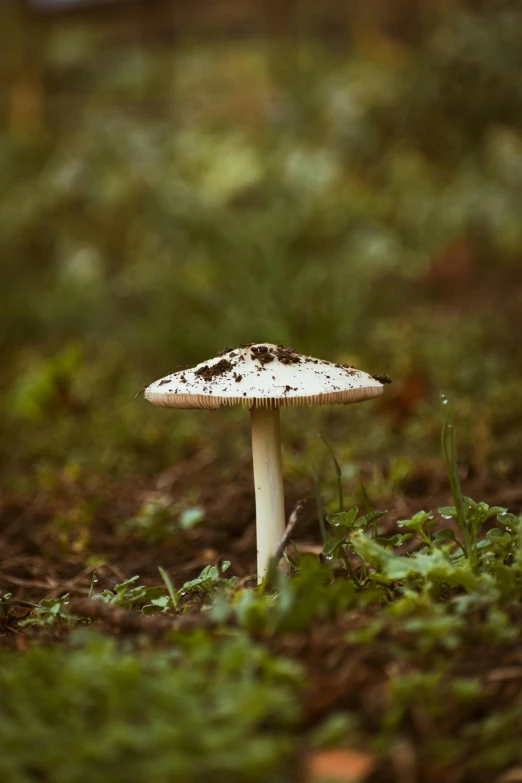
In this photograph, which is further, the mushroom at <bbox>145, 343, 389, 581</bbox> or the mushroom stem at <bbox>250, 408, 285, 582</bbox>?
the mushroom stem at <bbox>250, 408, 285, 582</bbox>

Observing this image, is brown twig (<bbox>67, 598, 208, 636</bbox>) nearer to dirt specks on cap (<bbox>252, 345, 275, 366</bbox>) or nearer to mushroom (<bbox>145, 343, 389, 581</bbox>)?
mushroom (<bbox>145, 343, 389, 581</bbox>)

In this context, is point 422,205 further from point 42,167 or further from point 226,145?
point 42,167

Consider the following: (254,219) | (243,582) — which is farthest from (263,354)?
(254,219)

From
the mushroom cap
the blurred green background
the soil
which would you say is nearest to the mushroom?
the mushroom cap

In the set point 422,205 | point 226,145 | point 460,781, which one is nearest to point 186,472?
point 460,781

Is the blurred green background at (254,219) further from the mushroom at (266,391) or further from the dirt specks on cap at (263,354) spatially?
the dirt specks on cap at (263,354)
